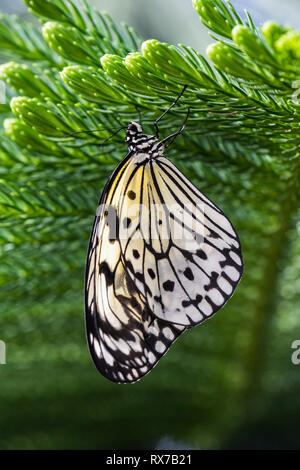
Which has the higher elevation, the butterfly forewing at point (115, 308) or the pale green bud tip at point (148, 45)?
the pale green bud tip at point (148, 45)

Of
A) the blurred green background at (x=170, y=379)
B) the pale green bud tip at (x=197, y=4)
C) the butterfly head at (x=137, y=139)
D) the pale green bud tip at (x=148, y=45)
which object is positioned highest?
the butterfly head at (x=137, y=139)

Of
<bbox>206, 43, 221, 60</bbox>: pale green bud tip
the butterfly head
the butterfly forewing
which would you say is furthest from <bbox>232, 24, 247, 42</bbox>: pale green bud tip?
the butterfly forewing

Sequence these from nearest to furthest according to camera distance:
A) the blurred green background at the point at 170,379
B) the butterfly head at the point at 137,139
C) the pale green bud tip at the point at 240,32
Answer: the pale green bud tip at the point at 240,32
the butterfly head at the point at 137,139
the blurred green background at the point at 170,379

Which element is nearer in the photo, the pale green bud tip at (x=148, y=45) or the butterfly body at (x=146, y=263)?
the pale green bud tip at (x=148, y=45)

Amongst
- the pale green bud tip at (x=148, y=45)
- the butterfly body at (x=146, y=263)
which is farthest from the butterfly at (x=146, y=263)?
the pale green bud tip at (x=148, y=45)

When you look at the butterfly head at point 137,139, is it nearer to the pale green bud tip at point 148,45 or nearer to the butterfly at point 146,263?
the butterfly at point 146,263

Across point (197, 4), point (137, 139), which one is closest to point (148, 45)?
point (197, 4)
